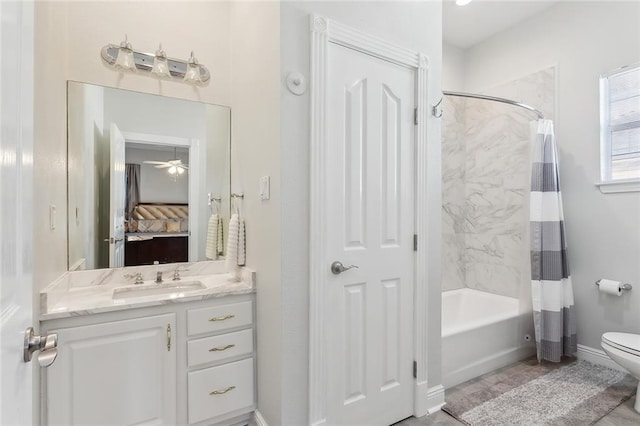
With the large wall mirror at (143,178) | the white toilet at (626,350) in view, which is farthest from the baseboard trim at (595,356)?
the large wall mirror at (143,178)

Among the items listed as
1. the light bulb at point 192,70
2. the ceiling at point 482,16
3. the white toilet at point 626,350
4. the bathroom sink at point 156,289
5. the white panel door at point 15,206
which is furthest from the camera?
the ceiling at point 482,16

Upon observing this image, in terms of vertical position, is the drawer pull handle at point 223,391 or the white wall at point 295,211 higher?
the white wall at point 295,211

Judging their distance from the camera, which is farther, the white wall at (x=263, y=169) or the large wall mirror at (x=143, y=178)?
the large wall mirror at (x=143, y=178)

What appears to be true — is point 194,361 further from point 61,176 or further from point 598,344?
point 598,344

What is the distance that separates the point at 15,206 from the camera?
60 cm

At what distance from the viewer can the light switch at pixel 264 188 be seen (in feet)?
5.59

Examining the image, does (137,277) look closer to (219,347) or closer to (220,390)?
(219,347)

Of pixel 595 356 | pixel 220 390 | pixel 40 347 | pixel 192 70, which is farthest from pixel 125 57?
pixel 595 356

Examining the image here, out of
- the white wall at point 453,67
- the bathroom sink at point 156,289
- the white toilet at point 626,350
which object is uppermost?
the white wall at point 453,67

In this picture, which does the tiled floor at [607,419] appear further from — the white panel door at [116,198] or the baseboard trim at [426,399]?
the white panel door at [116,198]

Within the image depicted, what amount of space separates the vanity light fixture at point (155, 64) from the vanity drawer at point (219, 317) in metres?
1.52

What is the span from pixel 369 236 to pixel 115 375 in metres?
1.42

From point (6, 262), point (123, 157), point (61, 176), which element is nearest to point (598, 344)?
point (6, 262)

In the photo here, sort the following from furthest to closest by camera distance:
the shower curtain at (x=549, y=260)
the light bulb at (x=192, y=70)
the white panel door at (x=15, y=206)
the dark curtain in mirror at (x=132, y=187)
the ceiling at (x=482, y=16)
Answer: the ceiling at (x=482, y=16)
the shower curtain at (x=549, y=260)
the light bulb at (x=192, y=70)
the dark curtain in mirror at (x=132, y=187)
the white panel door at (x=15, y=206)
